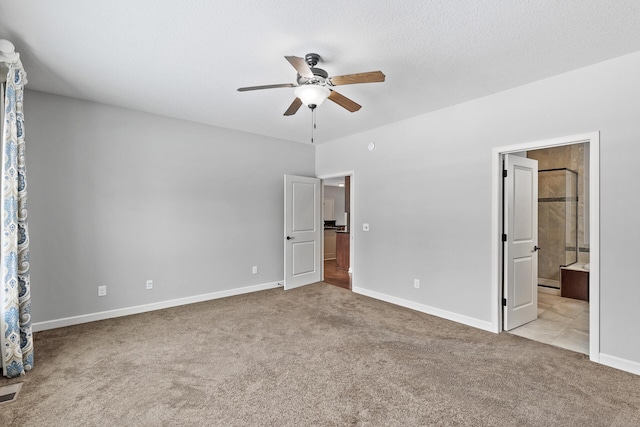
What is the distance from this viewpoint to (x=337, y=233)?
23.8ft

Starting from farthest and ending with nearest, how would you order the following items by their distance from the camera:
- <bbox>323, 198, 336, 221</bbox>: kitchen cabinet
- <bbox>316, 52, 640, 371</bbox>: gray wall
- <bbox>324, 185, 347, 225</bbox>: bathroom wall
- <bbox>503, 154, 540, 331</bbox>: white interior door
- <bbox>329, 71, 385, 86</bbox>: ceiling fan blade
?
<bbox>324, 185, 347, 225</bbox>: bathroom wall
<bbox>323, 198, 336, 221</bbox>: kitchen cabinet
<bbox>503, 154, 540, 331</bbox>: white interior door
<bbox>316, 52, 640, 371</bbox>: gray wall
<bbox>329, 71, 385, 86</bbox>: ceiling fan blade

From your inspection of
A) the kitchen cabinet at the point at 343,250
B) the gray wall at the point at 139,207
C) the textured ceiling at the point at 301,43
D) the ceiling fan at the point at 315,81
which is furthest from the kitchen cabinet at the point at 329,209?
the ceiling fan at the point at 315,81

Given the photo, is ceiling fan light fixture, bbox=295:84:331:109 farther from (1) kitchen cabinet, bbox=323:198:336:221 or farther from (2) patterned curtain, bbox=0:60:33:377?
(1) kitchen cabinet, bbox=323:198:336:221

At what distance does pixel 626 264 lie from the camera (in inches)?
100

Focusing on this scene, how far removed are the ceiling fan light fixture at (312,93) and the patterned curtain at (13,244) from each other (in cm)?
226

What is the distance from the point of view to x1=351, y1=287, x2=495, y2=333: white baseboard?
3.50 metres

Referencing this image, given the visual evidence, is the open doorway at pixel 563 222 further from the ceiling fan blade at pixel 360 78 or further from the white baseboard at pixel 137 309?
the white baseboard at pixel 137 309

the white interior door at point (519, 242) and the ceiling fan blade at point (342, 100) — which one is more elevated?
the ceiling fan blade at point (342, 100)

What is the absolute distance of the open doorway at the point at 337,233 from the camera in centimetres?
630

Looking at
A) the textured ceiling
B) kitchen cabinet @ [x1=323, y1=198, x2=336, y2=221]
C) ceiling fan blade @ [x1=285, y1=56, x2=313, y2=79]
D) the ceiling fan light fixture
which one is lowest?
kitchen cabinet @ [x1=323, y1=198, x2=336, y2=221]

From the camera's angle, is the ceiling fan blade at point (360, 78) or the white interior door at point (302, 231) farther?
the white interior door at point (302, 231)

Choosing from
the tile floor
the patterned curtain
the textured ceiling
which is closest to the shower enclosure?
the tile floor

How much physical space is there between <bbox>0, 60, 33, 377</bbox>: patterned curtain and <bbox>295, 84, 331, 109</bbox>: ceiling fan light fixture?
226cm

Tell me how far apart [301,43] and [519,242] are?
320 centimetres
